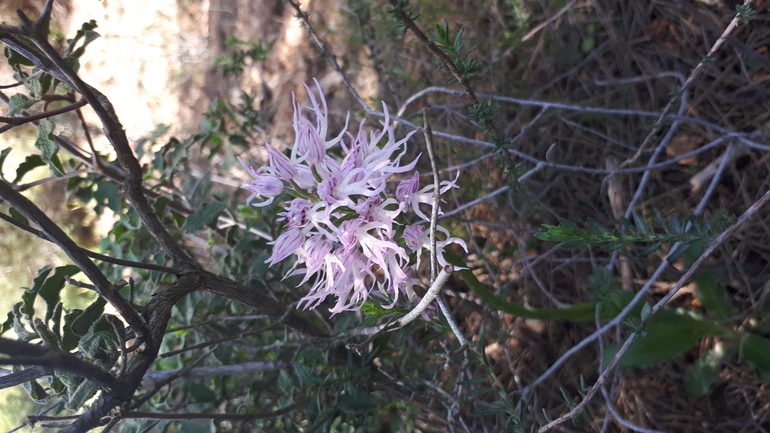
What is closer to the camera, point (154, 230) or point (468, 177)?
point (154, 230)

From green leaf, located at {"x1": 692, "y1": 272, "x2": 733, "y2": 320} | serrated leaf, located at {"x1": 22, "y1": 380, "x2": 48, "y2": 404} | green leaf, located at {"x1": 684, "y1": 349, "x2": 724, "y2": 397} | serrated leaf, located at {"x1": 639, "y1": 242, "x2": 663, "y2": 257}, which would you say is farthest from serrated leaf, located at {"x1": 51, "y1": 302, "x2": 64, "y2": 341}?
green leaf, located at {"x1": 684, "y1": 349, "x2": 724, "y2": 397}

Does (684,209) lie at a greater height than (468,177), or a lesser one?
lesser

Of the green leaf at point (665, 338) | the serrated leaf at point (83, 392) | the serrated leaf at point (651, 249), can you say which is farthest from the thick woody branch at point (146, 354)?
the green leaf at point (665, 338)

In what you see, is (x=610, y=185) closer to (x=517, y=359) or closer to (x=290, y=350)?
(x=517, y=359)

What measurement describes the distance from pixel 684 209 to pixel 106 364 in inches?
88.9

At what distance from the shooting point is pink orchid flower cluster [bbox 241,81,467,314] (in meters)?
1.14

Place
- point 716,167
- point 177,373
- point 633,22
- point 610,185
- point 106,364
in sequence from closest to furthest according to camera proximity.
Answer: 1. point 106,364
2. point 177,373
3. point 716,167
4. point 610,185
5. point 633,22

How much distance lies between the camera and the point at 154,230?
4.16 feet

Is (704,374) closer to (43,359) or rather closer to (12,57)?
(43,359)

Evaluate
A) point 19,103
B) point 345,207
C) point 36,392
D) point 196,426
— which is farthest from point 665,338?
point 19,103

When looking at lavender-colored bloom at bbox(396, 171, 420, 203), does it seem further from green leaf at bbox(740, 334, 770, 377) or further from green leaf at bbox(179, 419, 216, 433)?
green leaf at bbox(740, 334, 770, 377)

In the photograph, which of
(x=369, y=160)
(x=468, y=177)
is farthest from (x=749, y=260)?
(x=369, y=160)

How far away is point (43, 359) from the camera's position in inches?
30.1

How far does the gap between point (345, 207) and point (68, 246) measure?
544 millimetres
